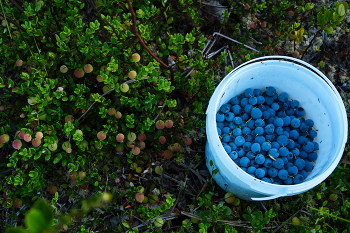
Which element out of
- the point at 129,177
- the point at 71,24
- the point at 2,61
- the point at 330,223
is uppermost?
the point at 71,24

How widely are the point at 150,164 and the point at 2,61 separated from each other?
1273mm

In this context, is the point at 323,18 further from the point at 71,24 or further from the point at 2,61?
the point at 2,61

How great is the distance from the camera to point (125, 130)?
206 cm

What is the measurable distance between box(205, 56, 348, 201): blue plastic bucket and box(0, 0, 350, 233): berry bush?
95 mm

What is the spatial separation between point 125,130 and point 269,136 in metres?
1.00

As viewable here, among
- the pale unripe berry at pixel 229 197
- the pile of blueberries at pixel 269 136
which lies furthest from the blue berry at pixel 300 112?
the pale unripe berry at pixel 229 197

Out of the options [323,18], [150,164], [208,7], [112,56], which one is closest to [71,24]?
[112,56]

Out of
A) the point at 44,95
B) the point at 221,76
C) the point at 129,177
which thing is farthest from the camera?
the point at 221,76

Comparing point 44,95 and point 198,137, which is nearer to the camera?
point 44,95

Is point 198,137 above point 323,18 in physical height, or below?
below

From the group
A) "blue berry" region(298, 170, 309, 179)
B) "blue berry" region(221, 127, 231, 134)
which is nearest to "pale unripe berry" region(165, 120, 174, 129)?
"blue berry" region(221, 127, 231, 134)

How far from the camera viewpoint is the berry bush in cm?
188

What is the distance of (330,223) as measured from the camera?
2.24 meters

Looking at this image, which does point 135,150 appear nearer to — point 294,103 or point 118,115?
point 118,115
